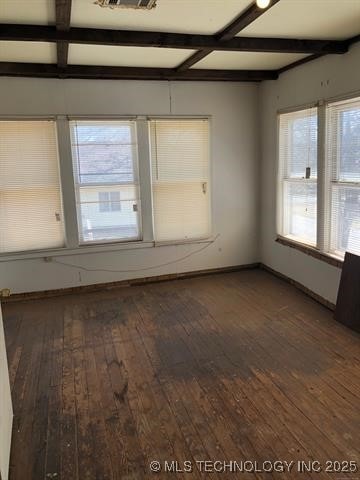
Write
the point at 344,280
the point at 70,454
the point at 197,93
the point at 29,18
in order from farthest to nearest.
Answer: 1. the point at 197,93
2. the point at 344,280
3. the point at 29,18
4. the point at 70,454

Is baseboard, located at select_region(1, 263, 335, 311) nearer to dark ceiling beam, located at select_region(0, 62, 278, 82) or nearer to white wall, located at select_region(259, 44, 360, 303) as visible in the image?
white wall, located at select_region(259, 44, 360, 303)

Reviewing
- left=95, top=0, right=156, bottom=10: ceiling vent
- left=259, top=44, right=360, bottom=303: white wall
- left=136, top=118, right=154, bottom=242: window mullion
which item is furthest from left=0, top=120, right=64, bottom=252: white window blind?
left=259, top=44, right=360, bottom=303: white wall

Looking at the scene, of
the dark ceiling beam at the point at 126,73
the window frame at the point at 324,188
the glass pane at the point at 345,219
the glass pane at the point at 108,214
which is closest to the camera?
the glass pane at the point at 345,219

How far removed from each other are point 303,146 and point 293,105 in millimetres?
492

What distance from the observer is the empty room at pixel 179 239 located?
7.85 feet

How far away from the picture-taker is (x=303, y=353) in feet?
10.7

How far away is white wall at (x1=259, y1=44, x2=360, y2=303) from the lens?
146 inches

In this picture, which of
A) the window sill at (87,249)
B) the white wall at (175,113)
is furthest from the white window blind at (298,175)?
the window sill at (87,249)

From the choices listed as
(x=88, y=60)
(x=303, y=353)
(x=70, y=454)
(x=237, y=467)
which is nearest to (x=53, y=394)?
(x=70, y=454)

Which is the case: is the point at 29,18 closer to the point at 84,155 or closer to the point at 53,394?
the point at 84,155

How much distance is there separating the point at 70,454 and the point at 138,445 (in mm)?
384

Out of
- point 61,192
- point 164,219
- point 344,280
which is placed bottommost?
point 344,280

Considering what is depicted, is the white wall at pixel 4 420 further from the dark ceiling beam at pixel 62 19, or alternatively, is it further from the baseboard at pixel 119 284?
the baseboard at pixel 119 284

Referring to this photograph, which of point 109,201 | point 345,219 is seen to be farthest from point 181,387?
point 109,201
